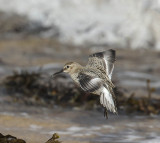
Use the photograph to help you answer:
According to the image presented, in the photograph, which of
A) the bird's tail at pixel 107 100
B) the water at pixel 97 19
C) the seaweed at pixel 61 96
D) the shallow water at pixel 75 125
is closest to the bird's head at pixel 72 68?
the bird's tail at pixel 107 100

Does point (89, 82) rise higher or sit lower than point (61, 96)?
lower

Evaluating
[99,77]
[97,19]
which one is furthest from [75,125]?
[97,19]

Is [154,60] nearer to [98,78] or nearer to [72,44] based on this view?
[72,44]

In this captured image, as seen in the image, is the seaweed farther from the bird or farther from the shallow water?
the bird

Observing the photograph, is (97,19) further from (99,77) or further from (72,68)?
(99,77)

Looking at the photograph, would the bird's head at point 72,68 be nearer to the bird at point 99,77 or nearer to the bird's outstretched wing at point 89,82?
the bird at point 99,77

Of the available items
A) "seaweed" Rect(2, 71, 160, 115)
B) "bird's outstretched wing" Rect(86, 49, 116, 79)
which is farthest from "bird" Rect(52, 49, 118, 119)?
"seaweed" Rect(2, 71, 160, 115)
